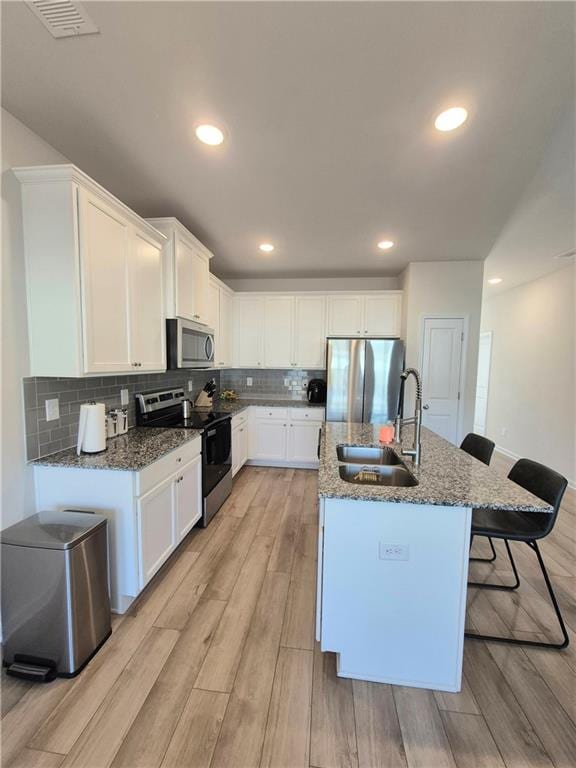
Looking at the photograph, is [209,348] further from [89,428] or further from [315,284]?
[315,284]

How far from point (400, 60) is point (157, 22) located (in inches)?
40.2

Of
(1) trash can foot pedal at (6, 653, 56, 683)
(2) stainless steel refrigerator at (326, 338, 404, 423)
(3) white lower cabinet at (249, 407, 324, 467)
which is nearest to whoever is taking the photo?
(1) trash can foot pedal at (6, 653, 56, 683)

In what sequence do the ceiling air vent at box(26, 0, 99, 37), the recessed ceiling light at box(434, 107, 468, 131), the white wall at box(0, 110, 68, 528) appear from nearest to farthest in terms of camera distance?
1. the ceiling air vent at box(26, 0, 99, 37)
2. the white wall at box(0, 110, 68, 528)
3. the recessed ceiling light at box(434, 107, 468, 131)

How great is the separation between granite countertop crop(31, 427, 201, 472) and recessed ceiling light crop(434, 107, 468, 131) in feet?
8.13

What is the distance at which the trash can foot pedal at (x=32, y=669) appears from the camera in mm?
1386

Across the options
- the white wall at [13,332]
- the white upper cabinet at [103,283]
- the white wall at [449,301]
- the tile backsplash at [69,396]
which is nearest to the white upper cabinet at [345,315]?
the white wall at [449,301]

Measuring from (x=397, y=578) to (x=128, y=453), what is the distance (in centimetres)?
159

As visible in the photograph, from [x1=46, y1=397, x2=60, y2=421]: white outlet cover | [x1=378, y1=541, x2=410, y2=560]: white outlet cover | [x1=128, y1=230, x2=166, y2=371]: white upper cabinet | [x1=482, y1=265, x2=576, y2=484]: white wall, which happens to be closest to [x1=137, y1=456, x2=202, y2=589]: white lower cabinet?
[x1=46, y1=397, x2=60, y2=421]: white outlet cover

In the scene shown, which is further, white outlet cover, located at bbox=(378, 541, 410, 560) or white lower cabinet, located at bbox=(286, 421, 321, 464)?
white lower cabinet, located at bbox=(286, 421, 321, 464)

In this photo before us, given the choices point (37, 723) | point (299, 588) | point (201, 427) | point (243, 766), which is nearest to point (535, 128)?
point (201, 427)

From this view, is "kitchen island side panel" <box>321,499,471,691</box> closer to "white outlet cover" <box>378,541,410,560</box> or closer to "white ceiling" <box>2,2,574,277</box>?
"white outlet cover" <box>378,541,410,560</box>

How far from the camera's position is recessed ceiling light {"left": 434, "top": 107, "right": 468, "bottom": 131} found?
1668mm

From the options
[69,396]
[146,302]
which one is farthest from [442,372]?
[69,396]

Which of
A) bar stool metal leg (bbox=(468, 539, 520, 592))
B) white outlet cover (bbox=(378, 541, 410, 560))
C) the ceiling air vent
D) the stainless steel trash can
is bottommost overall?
bar stool metal leg (bbox=(468, 539, 520, 592))
